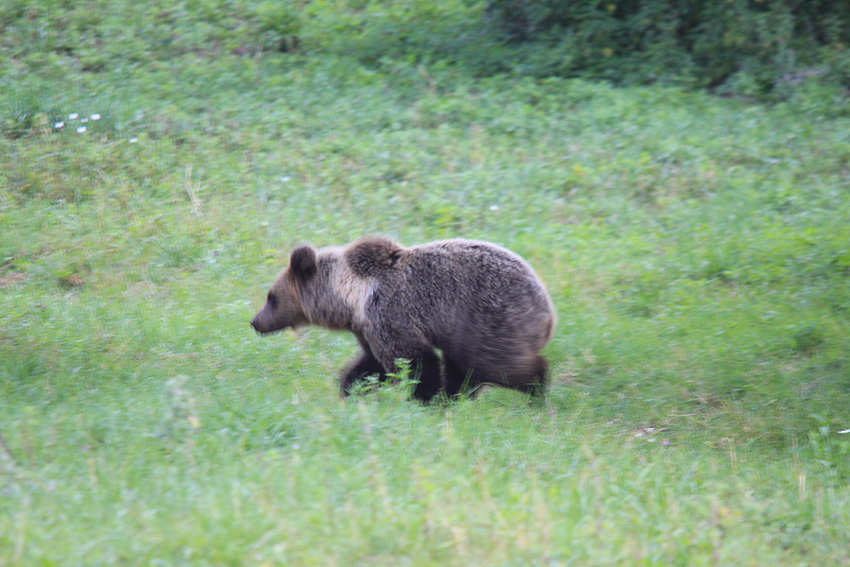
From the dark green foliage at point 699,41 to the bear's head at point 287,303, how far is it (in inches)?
348

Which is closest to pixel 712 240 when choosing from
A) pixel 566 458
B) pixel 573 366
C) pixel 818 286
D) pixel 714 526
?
pixel 818 286

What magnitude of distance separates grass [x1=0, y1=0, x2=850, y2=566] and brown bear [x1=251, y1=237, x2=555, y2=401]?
374 mm

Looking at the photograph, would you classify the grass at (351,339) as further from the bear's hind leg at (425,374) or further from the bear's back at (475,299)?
the bear's back at (475,299)

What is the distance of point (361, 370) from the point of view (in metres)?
6.68

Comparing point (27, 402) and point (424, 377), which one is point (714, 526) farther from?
point (27, 402)

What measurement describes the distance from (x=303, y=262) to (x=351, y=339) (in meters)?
1.39

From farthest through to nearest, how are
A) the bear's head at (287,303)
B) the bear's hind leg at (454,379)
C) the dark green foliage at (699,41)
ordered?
1. the dark green foliage at (699,41)
2. the bear's head at (287,303)
3. the bear's hind leg at (454,379)

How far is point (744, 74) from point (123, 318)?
11.3 metres

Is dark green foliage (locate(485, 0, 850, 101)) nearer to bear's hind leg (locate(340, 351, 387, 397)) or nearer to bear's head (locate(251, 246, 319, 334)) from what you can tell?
bear's head (locate(251, 246, 319, 334))

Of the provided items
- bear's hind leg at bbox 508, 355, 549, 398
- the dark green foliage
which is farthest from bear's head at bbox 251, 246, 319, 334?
the dark green foliage

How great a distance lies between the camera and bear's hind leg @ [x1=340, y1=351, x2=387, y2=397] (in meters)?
6.55

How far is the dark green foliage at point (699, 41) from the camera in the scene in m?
14.4

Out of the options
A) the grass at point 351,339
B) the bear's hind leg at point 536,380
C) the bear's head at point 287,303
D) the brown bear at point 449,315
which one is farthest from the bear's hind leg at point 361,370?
the bear's hind leg at point 536,380

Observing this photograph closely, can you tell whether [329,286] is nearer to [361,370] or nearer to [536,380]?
[361,370]
